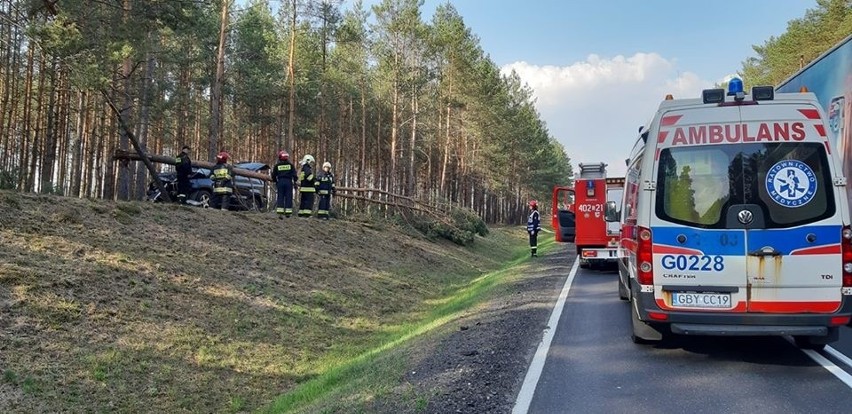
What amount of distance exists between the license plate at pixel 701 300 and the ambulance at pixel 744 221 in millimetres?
10

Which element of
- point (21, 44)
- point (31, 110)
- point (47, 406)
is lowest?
point (47, 406)

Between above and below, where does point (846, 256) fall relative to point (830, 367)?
above

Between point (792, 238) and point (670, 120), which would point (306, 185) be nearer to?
point (670, 120)

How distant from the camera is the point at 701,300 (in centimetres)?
583

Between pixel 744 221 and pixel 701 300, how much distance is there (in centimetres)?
90

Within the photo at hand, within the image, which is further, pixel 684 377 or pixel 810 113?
pixel 810 113

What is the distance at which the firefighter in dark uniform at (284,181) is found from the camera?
15.8 metres

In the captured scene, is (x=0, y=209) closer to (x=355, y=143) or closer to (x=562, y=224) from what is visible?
(x=562, y=224)

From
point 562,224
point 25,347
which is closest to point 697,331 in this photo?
point 25,347

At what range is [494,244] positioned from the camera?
32.5 metres

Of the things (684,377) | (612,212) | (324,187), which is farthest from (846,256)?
(324,187)

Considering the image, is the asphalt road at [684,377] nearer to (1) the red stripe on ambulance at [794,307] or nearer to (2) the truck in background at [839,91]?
(1) the red stripe on ambulance at [794,307]

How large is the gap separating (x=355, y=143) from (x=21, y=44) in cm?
2518

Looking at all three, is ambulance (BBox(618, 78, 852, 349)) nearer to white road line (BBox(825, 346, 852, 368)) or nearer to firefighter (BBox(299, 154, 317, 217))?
white road line (BBox(825, 346, 852, 368))
